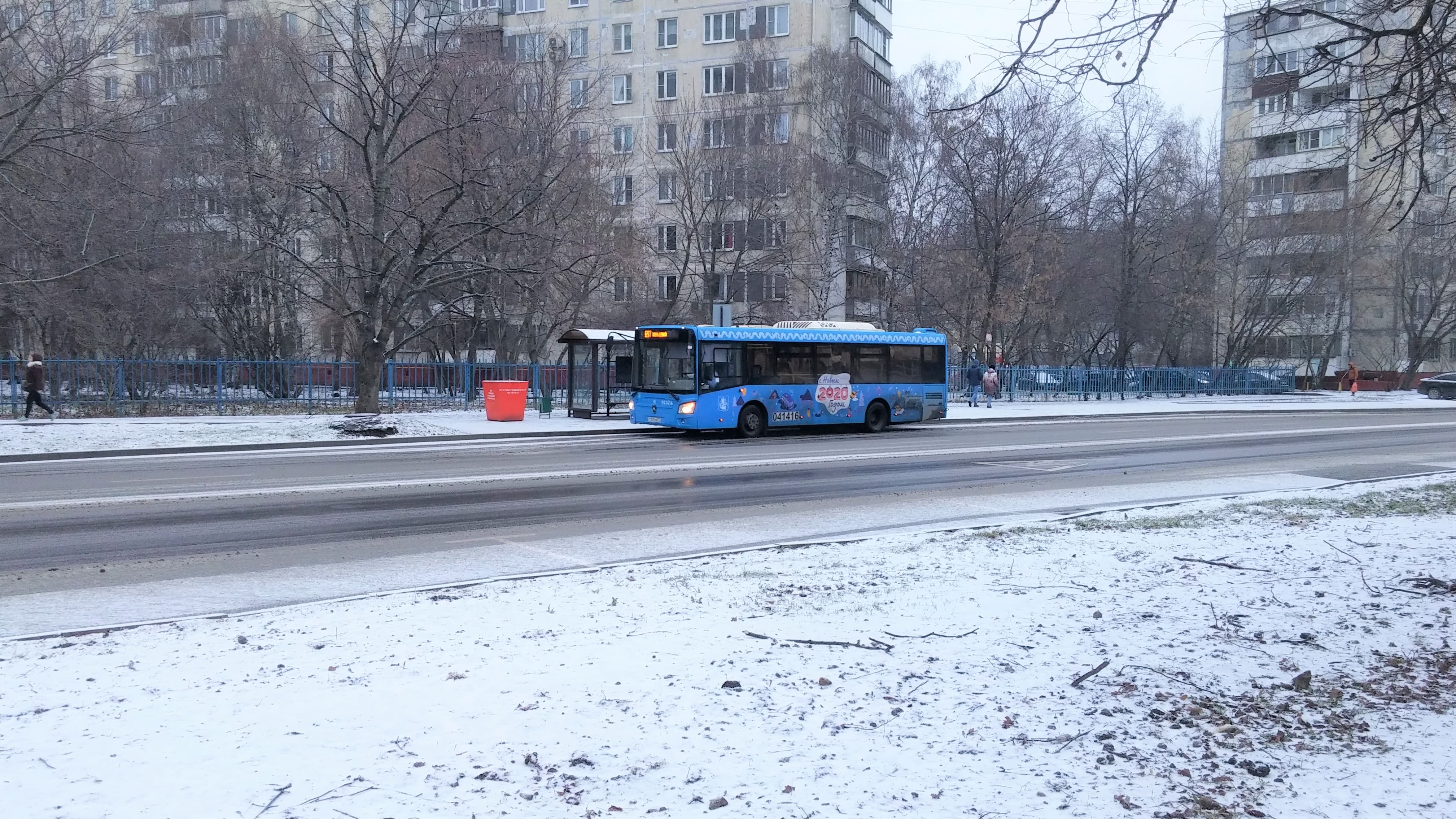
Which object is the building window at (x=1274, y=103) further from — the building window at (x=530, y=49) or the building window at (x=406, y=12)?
the building window at (x=530, y=49)

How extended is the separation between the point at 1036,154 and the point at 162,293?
3289 centimetres

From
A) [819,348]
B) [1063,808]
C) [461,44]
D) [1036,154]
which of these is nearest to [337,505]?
[1063,808]

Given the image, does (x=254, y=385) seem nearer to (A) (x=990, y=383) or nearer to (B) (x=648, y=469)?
(B) (x=648, y=469)

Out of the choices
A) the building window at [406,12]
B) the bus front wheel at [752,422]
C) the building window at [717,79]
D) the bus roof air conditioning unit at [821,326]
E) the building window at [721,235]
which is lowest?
the bus front wheel at [752,422]

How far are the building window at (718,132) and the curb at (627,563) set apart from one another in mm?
33215

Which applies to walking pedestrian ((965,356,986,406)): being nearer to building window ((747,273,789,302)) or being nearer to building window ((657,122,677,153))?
building window ((747,273,789,302))

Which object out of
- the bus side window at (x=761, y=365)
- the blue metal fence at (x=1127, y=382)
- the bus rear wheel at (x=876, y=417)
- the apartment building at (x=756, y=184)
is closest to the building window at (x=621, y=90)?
the apartment building at (x=756, y=184)

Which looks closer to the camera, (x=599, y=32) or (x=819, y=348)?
(x=819, y=348)

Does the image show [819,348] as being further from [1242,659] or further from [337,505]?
[1242,659]

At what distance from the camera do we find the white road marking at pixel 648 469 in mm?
12727

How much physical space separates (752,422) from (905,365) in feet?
16.5

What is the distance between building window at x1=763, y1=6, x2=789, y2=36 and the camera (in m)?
53.5

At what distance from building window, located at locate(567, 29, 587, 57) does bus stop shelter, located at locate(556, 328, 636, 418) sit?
12.4 m

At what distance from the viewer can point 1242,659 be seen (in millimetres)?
5328
